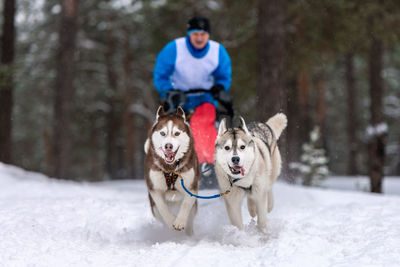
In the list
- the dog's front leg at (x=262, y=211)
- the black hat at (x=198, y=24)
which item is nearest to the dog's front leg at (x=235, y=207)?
the dog's front leg at (x=262, y=211)

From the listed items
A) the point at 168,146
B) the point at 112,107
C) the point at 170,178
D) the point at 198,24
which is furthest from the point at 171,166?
the point at 112,107

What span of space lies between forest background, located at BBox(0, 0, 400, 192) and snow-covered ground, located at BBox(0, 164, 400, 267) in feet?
12.6

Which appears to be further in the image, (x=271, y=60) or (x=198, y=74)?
(x=271, y=60)

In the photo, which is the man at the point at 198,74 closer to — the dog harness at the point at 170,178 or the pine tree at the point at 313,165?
the dog harness at the point at 170,178

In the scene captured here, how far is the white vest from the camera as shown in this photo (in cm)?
455

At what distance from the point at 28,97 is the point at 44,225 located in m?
21.7

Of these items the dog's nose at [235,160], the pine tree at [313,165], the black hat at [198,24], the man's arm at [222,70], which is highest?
the black hat at [198,24]

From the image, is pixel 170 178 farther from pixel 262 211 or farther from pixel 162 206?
pixel 262 211

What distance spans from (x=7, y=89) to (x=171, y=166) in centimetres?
853

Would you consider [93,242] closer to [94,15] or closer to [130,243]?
[130,243]

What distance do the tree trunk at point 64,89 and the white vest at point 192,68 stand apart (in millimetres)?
6419

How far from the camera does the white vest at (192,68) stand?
14.9 feet

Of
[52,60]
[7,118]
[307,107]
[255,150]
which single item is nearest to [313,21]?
[307,107]

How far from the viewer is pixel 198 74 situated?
4.66 m
